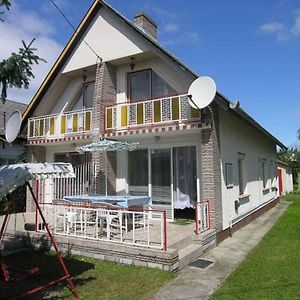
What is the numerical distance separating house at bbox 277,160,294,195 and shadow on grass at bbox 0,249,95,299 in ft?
88.3

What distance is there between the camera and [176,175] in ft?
40.8

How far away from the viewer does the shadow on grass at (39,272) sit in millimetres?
6547

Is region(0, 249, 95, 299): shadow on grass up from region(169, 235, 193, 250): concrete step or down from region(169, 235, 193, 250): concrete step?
down

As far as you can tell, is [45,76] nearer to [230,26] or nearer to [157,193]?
[157,193]

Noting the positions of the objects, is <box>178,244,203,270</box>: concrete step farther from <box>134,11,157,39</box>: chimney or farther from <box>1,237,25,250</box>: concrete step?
<box>134,11,157,39</box>: chimney

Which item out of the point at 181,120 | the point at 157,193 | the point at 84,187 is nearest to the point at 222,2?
the point at 181,120

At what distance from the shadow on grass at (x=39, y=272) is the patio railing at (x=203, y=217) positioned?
332 centimetres

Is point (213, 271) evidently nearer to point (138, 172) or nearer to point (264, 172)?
point (138, 172)

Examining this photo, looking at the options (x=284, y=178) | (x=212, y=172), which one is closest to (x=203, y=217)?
(x=212, y=172)

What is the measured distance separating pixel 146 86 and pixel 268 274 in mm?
8488

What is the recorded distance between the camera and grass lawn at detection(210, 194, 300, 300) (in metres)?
6.21

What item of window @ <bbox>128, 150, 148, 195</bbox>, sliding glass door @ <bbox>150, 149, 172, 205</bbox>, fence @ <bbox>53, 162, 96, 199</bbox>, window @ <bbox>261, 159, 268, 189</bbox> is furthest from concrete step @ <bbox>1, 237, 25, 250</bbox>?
window @ <bbox>261, 159, 268, 189</bbox>

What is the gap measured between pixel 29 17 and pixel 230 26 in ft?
21.0

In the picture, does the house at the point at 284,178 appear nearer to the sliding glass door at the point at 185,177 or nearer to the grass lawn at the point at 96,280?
the sliding glass door at the point at 185,177
